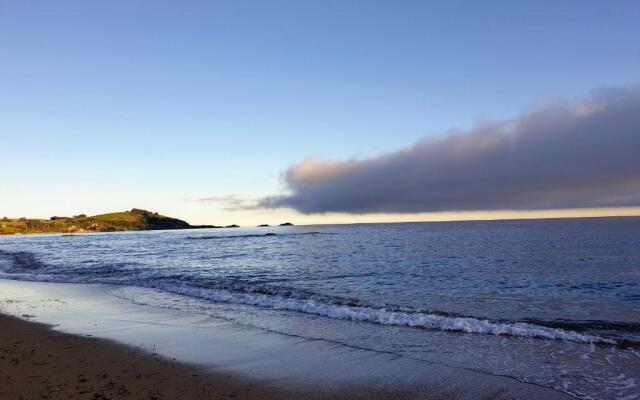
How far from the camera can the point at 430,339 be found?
1302 centimetres

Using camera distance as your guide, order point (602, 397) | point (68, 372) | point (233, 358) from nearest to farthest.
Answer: point (602, 397), point (68, 372), point (233, 358)

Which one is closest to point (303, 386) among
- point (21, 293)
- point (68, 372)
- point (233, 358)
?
point (233, 358)

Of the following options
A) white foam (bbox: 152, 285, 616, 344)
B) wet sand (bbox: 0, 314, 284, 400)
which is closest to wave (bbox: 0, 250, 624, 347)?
white foam (bbox: 152, 285, 616, 344)

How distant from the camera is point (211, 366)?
9.88 metres

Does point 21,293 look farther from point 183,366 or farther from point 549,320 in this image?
point 549,320

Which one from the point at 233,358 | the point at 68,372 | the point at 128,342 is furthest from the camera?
the point at 128,342

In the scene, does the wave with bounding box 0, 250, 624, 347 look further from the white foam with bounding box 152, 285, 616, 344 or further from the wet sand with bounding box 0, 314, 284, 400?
the wet sand with bounding box 0, 314, 284, 400

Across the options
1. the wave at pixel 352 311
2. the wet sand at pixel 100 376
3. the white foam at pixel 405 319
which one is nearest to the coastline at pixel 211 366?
the wet sand at pixel 100 376

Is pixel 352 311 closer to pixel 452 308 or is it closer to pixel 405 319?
pixel 405 319

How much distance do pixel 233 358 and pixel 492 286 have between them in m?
19.1

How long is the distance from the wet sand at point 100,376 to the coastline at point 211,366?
21 millimetres

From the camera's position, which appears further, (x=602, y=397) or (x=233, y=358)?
(x=233, y=358)

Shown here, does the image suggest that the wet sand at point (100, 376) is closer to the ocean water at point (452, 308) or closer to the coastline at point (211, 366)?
the coastline at point (211, 366)

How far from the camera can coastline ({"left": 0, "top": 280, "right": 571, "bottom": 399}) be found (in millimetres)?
8242
